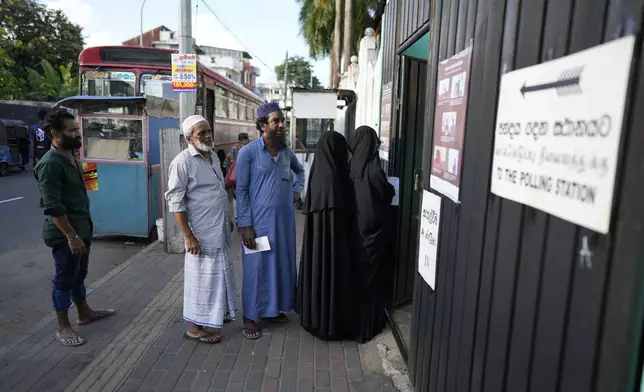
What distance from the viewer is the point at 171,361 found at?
3.28 meters

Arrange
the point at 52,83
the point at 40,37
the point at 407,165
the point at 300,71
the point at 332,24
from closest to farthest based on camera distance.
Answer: the point at 407,165
the point at 52,83
the point at 332,24
the point at 40,37
the point at 300,71

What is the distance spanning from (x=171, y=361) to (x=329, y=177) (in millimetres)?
1763

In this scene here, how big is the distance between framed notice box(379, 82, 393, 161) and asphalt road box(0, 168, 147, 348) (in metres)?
3.67

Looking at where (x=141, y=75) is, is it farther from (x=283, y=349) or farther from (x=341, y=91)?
(x=283, y=349)

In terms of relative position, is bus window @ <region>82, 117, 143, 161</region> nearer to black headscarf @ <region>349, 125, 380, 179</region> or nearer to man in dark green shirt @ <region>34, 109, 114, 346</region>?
man in dark green shirt @ <region>34, 109, 114, 346</region>

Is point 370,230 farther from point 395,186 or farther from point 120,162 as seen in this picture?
point 120,162

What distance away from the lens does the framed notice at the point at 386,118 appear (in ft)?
13.6

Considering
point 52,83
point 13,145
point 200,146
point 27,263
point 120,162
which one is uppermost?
point 52,83

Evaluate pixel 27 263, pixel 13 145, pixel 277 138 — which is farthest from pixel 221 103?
pixel 277 138

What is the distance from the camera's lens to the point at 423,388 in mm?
2559

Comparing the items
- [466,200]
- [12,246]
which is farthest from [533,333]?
[12,246]

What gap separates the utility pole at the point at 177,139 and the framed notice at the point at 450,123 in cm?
456

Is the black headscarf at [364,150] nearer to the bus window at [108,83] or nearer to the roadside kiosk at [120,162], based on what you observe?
the roadside kiosk at [120,162]

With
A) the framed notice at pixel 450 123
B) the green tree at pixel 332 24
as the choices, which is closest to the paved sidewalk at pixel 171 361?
the framed notice at pixel 450 123
